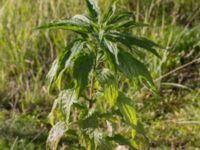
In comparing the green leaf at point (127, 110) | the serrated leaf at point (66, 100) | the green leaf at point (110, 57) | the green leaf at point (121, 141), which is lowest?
Answer: the green leaf at point (121, 141)

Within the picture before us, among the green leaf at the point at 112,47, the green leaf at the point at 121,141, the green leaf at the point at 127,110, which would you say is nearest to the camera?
the green leaf at the point at 112,47

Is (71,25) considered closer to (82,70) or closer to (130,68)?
(82,70)

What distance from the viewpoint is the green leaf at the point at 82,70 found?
246 cm

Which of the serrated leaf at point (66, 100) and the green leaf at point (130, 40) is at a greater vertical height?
the green leaf at point (130, 40)

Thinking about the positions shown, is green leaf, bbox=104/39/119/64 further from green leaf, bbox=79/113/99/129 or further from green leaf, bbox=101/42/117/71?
green leaf, bbox=79/113/99/129

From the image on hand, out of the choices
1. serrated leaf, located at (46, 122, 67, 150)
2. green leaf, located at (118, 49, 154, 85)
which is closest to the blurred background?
serrated leaf, located at (46, 122, 67, 150)

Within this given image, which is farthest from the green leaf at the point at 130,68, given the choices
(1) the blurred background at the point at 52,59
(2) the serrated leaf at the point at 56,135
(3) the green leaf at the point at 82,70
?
(1) the blurred background at the point at 52,59

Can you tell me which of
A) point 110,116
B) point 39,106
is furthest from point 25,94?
point 110,116

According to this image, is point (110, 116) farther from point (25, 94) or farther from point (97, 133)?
point (25, 94)

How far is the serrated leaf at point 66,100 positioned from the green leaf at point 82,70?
2.5 inches

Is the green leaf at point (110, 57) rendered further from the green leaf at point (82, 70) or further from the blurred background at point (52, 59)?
the blurred background at point (52, 59)

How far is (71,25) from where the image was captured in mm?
2471

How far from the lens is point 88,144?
2615mm

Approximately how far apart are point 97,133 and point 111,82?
264 millimetres
